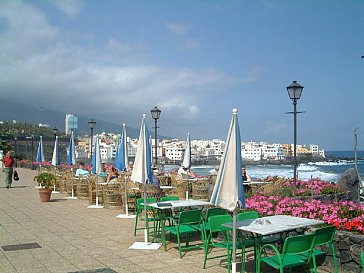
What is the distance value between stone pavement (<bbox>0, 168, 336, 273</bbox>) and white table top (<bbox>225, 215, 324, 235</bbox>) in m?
0.78

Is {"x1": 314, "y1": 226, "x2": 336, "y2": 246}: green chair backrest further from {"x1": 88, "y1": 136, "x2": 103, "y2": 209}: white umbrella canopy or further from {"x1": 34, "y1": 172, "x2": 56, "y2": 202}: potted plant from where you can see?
{"x1": 34, "y1": 172, "x2": 56, "y2": 202}: potted plant

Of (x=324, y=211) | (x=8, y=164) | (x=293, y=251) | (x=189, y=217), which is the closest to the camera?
(x=293, y=251)

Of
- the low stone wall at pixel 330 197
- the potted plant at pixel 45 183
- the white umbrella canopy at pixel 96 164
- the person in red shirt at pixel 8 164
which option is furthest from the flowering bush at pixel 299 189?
the person in red shirt at pixel 8 164

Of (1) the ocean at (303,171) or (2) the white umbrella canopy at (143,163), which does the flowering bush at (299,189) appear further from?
(1) the ocean at (303,171)

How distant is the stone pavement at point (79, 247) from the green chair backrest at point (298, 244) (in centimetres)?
128

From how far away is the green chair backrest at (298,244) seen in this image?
14.8 ft

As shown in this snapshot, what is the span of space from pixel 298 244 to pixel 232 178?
1.04 m

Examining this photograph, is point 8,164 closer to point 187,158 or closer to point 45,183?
point 45,183

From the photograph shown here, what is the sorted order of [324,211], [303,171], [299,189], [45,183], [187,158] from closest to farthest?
[324,211]
[299,189]
[45,183]
[187,158]
[303,171]

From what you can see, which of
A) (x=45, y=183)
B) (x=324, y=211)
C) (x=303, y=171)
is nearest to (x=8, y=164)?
(x=45, y=183)

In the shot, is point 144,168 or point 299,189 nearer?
point 144,168

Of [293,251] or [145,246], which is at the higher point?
[293,251]

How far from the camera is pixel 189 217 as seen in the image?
668 cm

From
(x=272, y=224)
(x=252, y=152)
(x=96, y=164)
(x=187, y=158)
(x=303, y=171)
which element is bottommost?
(x=303, y=171)
